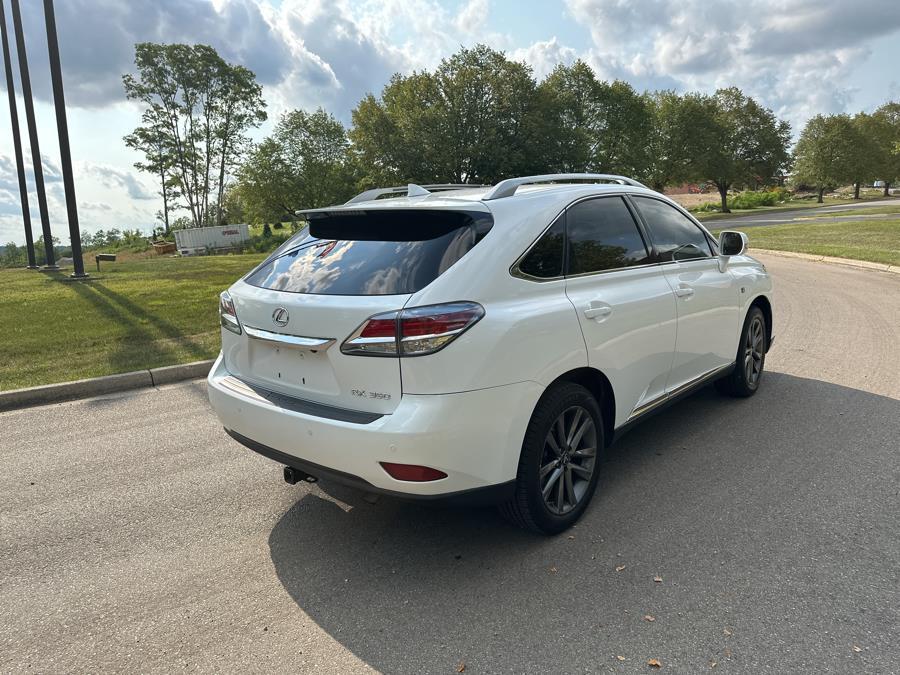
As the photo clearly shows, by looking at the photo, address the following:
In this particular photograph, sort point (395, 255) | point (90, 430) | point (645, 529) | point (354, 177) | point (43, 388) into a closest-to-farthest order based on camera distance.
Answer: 1. point (395, 255)
2. point (645, 529)
3. point (90, 430)
4. point (43, 388)
5. point (354, 177)

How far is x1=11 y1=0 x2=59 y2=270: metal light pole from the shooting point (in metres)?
18.3

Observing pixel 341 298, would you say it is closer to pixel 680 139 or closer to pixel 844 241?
pixel 844 241

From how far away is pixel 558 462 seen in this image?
3.22 metres

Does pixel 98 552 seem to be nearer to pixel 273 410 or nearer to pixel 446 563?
pixel 273 410

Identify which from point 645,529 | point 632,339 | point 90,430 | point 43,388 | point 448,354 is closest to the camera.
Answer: point 448,354

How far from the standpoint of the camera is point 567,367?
10.2 ft

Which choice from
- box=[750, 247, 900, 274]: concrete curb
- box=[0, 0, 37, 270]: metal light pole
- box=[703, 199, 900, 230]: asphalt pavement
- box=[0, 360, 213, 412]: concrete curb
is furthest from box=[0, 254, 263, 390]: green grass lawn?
box=[703, 199, 900, 230]: asphalt pavement

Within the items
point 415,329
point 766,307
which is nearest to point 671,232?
point 766,307

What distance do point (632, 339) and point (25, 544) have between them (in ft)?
11.8

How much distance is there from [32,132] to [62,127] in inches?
274

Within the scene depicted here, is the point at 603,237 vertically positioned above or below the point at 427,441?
above

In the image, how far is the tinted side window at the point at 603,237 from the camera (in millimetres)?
3479

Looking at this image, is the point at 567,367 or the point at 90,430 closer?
the point at 567,367

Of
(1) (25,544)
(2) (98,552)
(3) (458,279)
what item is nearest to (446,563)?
(3) (458,279)
